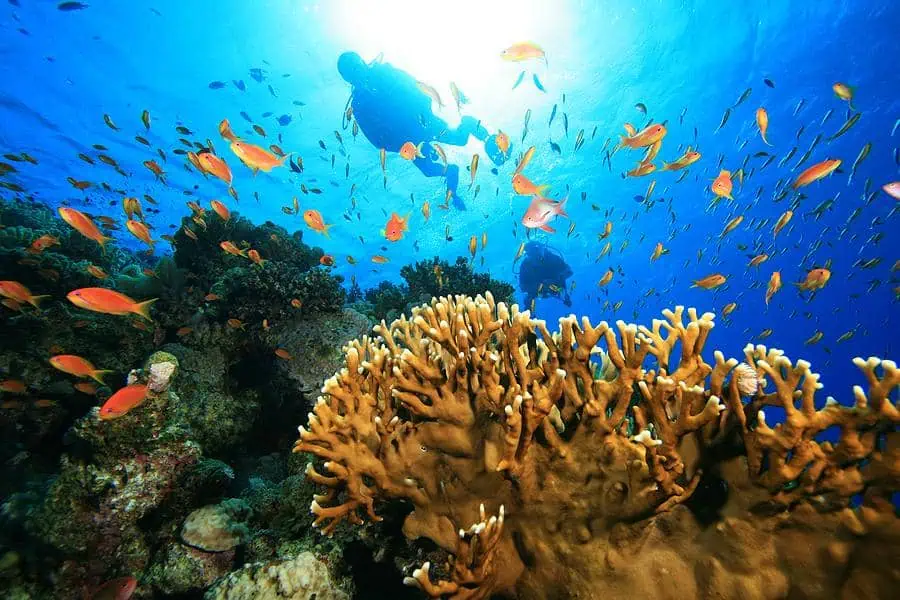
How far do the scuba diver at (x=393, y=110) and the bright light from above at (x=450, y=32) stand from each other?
133 inches

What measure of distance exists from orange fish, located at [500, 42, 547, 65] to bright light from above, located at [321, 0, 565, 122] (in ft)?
49.0

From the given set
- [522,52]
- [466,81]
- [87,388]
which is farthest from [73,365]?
[466,81]

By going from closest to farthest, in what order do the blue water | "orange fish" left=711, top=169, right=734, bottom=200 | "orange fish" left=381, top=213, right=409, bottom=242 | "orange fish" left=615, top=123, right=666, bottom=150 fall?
1. "orange fish" left=615, top=123, right=666, bottom=150
2. "orange fish" left=711, top=169, right=734, bottom=200
3. "orange fish" left=381, top=213, right=409, bottom=242
4. the blue water

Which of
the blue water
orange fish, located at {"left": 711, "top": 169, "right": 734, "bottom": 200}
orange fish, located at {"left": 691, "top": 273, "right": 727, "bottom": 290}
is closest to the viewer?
orange fish, located at {"left": 711, "top": 169, "right": 734, "bottom": 200}

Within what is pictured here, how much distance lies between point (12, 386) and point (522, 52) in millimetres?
10242

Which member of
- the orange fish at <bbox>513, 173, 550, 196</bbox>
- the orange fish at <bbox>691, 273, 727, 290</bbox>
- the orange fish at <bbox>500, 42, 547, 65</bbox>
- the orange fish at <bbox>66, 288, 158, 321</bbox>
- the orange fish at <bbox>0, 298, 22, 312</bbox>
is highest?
the orange fish at <bbox>500, 42, 547, 65</bbox>

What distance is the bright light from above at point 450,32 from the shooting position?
61.8ft

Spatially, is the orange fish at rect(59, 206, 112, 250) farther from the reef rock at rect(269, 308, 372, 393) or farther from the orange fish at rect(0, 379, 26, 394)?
the reef rock at rect(269, 308, 372, 393)

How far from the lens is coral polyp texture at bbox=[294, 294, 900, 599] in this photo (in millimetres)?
1604

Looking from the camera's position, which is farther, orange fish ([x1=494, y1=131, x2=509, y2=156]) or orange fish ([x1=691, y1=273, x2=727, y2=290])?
orange fish ([x1=691, y1=273, x2=727, y2=290])

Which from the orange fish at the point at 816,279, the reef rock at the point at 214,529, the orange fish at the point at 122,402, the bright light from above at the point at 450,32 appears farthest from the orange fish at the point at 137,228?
the bright light from above at the point at 450,32

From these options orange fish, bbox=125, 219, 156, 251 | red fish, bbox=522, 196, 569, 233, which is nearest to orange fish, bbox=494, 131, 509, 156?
red fish, bbox=522, 196, 569, 233

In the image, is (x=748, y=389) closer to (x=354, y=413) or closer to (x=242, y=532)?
(x=354, y=413)

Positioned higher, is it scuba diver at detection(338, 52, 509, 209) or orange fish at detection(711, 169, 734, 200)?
scuba diver at detection(338, 52, 509, 209)
